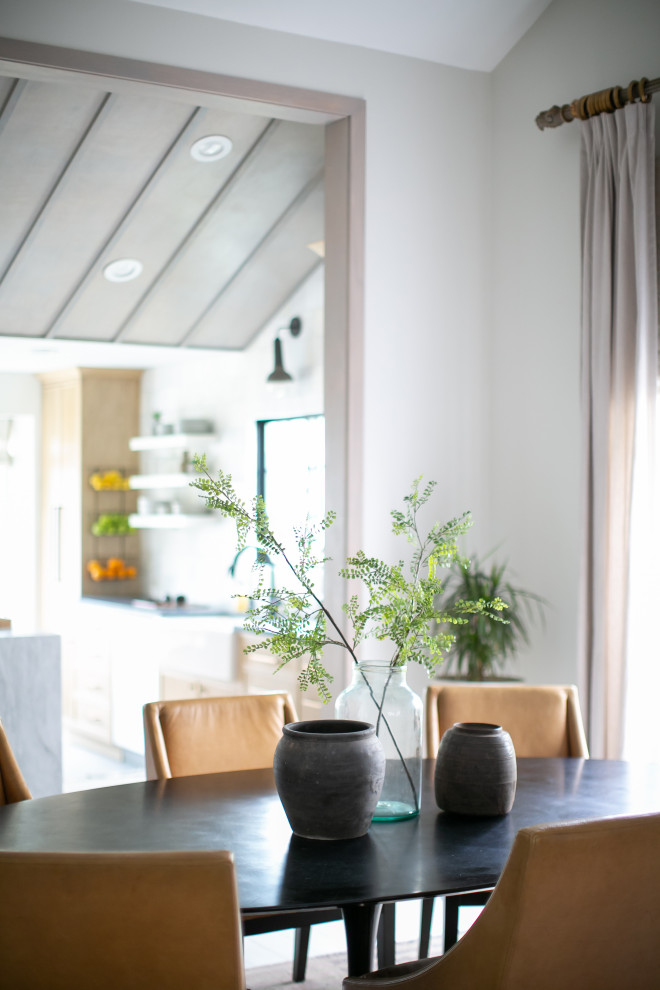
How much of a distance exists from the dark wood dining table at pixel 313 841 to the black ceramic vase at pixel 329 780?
33 mm

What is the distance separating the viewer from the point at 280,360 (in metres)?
5.59

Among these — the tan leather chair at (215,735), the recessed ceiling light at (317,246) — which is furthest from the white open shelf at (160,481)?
the tan leather chair at (215,735)

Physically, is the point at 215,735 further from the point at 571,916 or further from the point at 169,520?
the point at 169,520

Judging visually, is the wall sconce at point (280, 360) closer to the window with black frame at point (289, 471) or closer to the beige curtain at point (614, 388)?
the window with black frame at point (289, 471)

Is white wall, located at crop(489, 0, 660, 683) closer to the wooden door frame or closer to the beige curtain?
the beige curtain

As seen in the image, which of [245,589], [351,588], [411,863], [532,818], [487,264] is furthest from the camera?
[245,589]

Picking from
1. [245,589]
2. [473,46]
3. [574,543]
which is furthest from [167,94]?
[245,589]

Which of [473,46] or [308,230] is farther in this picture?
[308,230]

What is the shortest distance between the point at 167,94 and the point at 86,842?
2564 millimetres

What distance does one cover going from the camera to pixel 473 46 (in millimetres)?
4000

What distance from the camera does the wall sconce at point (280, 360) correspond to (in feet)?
18.2

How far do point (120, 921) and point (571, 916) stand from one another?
607 mm

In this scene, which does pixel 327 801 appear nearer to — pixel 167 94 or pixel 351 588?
pixel 351 588

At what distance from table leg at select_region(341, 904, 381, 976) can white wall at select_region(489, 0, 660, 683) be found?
2053 mm
